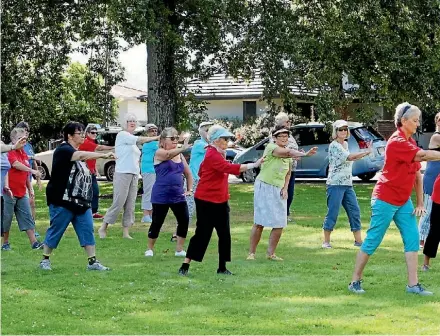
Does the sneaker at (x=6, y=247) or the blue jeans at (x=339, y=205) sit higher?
the blue jeans at (x=339, y=205)

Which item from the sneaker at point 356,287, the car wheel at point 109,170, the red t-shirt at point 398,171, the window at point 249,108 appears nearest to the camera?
the red t-shirt at point 398,171

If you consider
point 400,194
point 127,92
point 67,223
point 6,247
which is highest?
point 127,92

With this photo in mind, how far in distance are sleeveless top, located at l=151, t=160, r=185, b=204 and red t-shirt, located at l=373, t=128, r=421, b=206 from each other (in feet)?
12.3

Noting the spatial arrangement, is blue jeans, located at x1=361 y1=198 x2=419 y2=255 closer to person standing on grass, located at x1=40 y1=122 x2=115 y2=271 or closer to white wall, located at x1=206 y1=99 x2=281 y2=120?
person standing on grass, located at x1=40 y1=122 x2=115 y2=271

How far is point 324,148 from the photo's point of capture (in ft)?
89.8

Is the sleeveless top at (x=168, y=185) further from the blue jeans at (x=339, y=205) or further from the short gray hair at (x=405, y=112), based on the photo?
the short gray hair at (x=405, y=112)

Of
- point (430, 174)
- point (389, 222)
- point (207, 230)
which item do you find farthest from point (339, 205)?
point (389, 222)

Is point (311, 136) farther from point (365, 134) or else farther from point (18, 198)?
point (18, 198)

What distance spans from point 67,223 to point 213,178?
6.18 ft

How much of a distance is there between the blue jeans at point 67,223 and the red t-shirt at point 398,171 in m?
3.67

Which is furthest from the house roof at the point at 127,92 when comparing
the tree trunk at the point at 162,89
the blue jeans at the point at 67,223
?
the blue jeans at the point at 67,223

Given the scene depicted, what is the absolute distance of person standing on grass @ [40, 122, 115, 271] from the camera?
1102 cm

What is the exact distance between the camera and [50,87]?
26.1 meters

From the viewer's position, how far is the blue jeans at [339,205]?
13203mm
